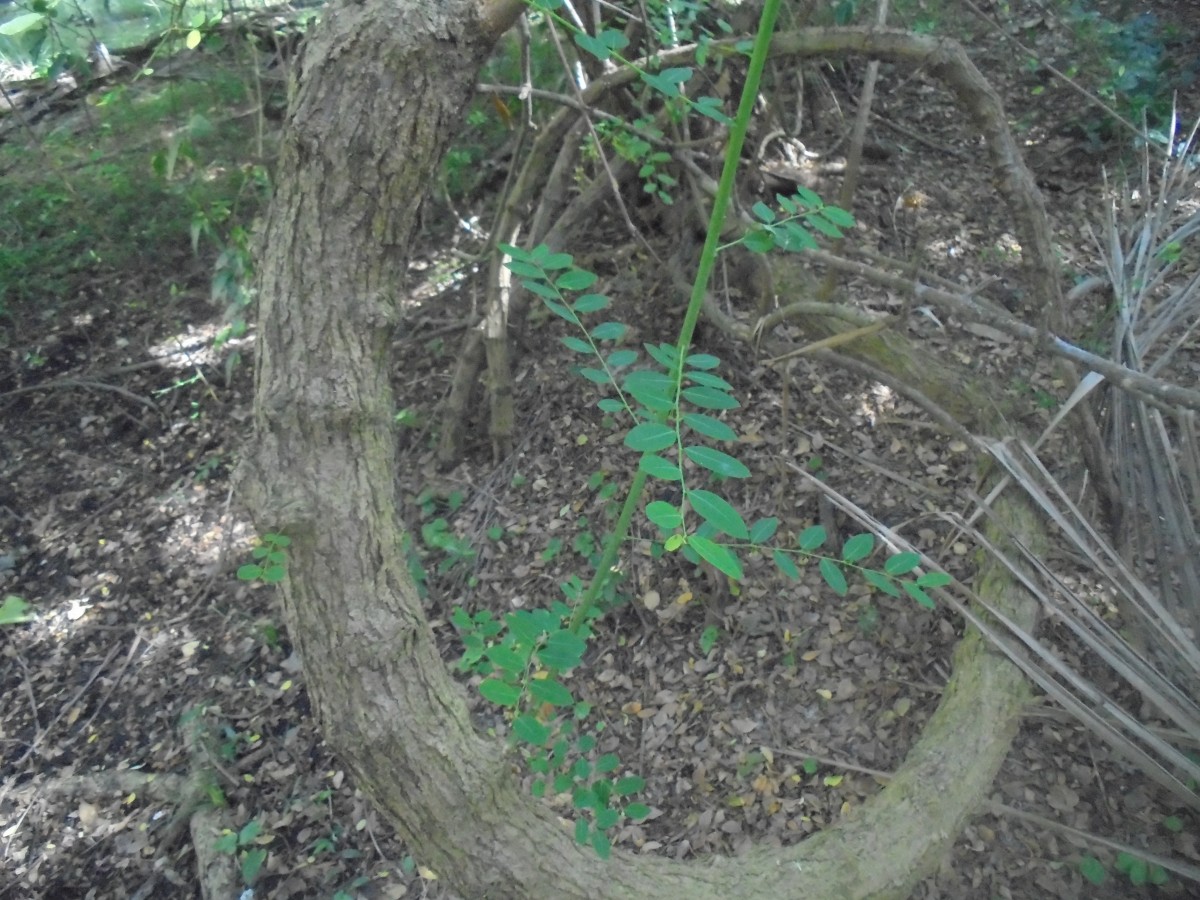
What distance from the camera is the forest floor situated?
8.19ft

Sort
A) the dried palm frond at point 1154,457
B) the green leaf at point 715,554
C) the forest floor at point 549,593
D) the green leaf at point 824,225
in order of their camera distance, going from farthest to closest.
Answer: the forest floor at point 549,593, the dried palm frond at point 1154,457, the green leaf at point 824,225, the green leaf at point 715,554

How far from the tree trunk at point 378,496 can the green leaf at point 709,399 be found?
71 centimetres

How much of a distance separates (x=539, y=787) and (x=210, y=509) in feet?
7.50

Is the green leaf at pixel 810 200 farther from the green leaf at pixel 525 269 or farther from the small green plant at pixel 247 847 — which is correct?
the small green plant at pixel 247 847

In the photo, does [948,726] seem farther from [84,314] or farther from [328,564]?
[84,314]

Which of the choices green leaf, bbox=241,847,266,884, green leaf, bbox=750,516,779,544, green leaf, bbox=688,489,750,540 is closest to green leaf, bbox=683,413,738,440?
green leaf, bbox=688,489,750,540

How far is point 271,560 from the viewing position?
1.54 meters

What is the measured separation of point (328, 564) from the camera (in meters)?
1.62

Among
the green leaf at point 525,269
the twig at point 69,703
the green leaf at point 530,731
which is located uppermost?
the green leaf at point 525,269

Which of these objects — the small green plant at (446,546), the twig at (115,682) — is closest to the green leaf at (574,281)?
the small green plant at (446,546)

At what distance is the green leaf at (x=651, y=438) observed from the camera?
3.81 ft

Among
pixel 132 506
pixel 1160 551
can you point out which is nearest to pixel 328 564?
pixel 1160 551

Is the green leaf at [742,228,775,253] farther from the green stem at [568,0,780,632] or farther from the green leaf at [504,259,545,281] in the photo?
the green leaf at [504,259,545,281]

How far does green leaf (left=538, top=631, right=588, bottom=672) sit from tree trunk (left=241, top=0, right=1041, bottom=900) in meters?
0.33
